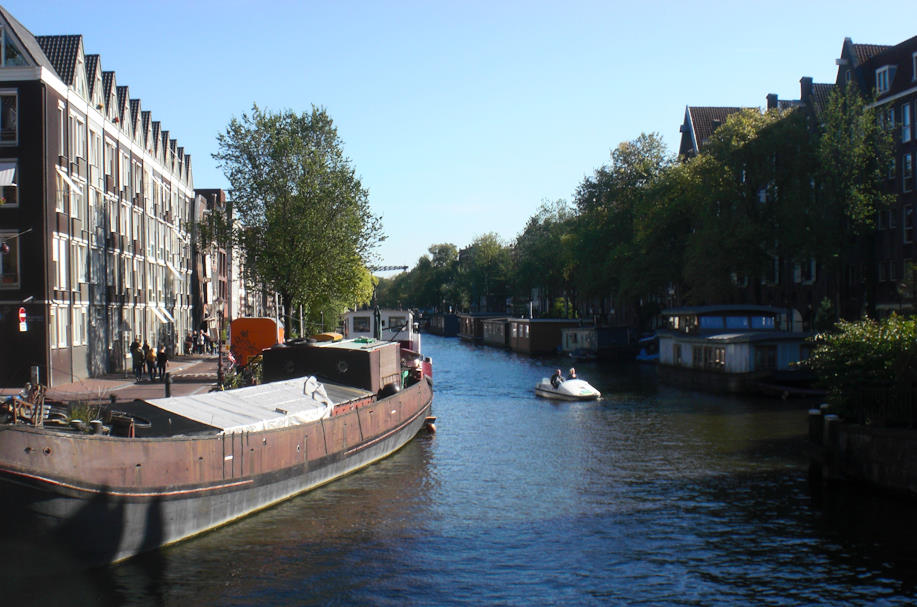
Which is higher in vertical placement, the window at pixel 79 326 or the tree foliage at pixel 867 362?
the window at pixel 79 326

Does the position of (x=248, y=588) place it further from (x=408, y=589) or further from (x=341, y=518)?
(x=341, y=518)

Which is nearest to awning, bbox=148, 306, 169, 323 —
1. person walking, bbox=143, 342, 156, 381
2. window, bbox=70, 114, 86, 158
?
person walking, bbox=143, 342, 156, 381

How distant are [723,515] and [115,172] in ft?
144

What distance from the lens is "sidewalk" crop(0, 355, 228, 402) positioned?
34.8 metres

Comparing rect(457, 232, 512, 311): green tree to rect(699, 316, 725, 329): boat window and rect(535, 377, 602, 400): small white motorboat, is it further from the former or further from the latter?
rect(535, 377, 602, 400): small white motorboat

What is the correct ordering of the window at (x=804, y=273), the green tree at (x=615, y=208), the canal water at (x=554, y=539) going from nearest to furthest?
the canal water at (x=554, y=539)
the window at (x=804, y=273)
the green tree at (x=615, y=208)

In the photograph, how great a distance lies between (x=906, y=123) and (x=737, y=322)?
58.7 feet

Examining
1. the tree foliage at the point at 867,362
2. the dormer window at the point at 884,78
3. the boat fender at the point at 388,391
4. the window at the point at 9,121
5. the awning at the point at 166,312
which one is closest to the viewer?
the tree foliage at the point at 867,362

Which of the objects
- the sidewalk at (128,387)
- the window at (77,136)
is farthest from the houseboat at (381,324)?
the window at (77,136)

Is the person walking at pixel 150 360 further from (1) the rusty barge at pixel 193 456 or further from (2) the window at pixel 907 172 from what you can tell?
(2) the window at pixel 907 172

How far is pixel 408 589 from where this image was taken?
16.3m

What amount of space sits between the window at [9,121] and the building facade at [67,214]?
45mm

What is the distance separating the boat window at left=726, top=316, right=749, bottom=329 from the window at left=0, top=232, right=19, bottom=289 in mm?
40908

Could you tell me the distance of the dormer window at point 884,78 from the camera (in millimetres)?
61906
